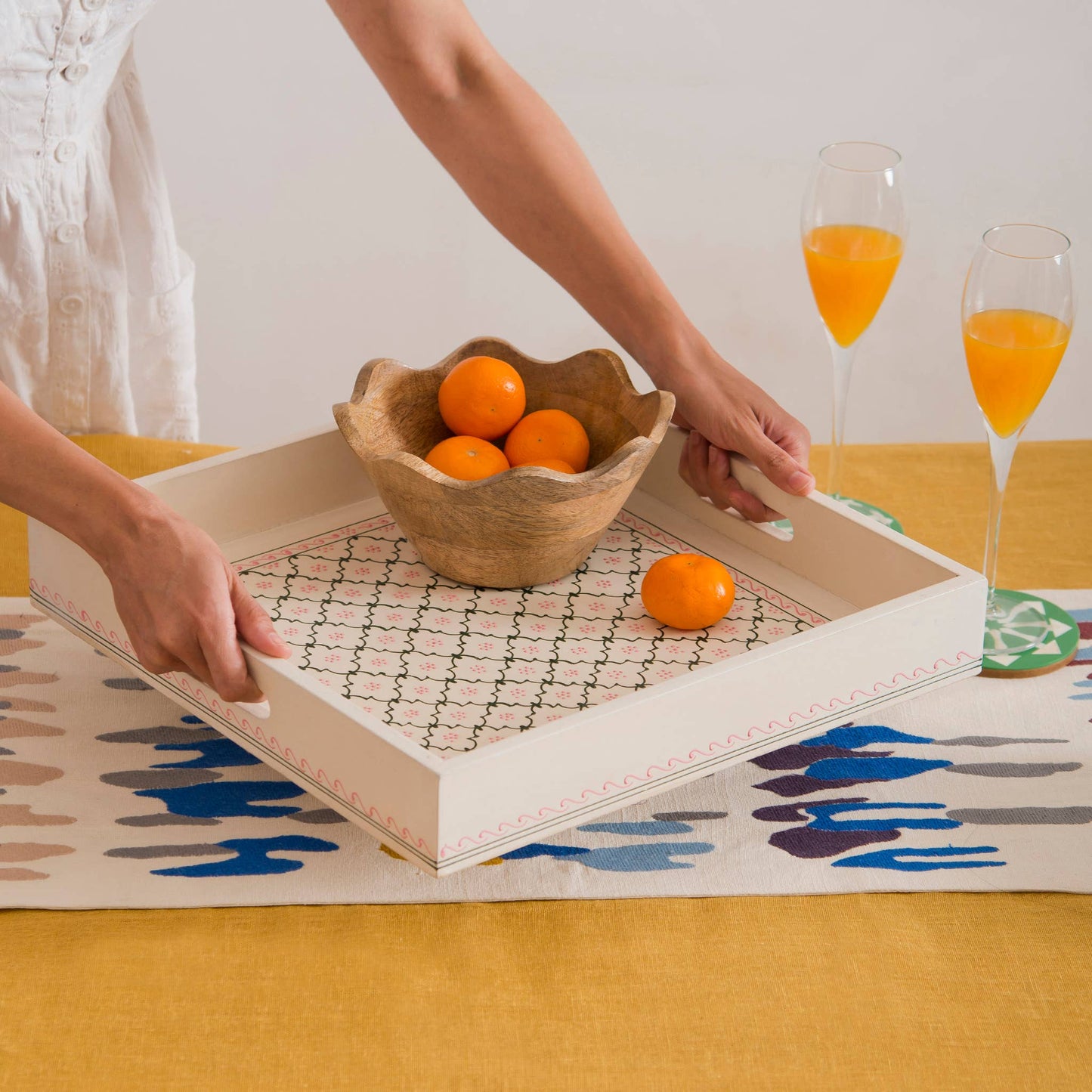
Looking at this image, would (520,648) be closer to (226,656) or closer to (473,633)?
(473,633)

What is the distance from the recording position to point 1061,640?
116 cm

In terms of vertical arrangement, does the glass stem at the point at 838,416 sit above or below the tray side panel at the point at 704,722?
above

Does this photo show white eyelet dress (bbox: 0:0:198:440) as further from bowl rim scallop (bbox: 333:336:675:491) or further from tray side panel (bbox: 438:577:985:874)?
tray side panel (bbox: 438:577:985:874)

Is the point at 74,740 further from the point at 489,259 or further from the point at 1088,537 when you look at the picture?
the point at 489,259

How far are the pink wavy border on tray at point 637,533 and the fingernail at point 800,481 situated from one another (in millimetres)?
75

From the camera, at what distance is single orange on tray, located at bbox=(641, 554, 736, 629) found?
972mm

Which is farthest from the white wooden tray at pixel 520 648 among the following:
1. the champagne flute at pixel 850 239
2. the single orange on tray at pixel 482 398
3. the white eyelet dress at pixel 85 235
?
the white eyelet dress at pixel 85 235

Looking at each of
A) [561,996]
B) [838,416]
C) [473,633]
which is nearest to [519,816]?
[561,996]

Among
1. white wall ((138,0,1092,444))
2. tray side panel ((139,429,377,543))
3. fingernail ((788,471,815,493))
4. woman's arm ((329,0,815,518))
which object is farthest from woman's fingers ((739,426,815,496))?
white wall ((138,0,1092,444))

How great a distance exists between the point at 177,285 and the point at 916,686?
2.97 feet

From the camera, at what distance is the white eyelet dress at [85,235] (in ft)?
4.21

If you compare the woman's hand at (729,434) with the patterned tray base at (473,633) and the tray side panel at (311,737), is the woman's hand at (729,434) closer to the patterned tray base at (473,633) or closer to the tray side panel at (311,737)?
the patterned tray base at (473,633)

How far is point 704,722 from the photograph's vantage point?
33.6 inches

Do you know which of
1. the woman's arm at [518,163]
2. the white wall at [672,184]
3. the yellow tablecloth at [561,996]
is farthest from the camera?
the white wall at [672,184]
